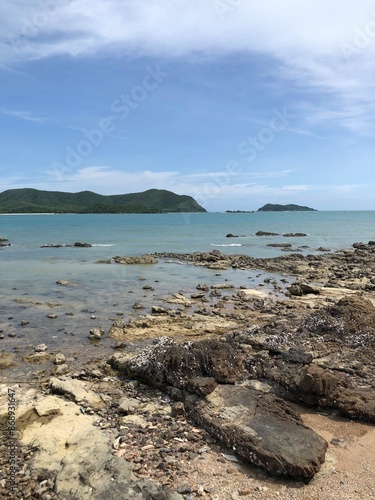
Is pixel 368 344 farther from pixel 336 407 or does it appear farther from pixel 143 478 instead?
pixel 143 478

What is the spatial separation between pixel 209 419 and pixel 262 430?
3.46ft

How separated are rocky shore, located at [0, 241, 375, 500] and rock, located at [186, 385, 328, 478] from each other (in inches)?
0.8

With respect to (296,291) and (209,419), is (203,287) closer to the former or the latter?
(296,291)

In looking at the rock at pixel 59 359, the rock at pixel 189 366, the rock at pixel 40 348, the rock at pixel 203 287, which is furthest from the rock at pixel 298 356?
the rock at pixel 203 287

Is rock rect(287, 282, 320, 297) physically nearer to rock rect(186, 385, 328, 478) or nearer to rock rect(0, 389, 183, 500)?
rock rect(186, 385, 328, 478)

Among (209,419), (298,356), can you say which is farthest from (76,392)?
(298,356)

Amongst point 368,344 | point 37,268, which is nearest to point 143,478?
point 368,344

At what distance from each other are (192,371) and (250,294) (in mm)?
12891

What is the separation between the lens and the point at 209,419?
24.6ft

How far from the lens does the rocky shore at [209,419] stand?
606cm

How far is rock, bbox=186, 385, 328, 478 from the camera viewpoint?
6285mm

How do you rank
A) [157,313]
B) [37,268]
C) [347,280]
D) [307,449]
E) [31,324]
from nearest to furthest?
[307,449], [31,324], [157,313], [347,280], [37,268]

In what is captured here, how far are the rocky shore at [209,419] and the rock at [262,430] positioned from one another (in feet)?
0.07

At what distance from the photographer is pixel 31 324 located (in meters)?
15.4
